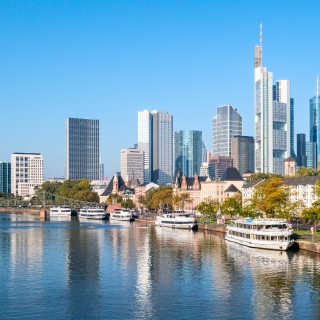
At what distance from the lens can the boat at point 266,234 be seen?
278ft

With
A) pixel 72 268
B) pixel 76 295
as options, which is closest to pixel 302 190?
pixel 72 268

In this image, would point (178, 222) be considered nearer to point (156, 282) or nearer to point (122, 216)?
point (122, 216)

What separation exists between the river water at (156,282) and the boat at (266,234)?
1851 millimetres

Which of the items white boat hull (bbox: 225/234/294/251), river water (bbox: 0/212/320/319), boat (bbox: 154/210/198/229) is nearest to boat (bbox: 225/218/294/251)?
white boat hull (bbox: 225/234/294/251)

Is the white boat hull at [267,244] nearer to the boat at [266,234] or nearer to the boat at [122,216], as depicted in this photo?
the boat at [266,234]

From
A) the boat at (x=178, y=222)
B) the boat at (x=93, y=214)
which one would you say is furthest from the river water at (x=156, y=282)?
the boat at (x=93, y=214)

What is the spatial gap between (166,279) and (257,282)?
9.04 metres

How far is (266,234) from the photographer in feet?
284

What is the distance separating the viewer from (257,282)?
198 feet

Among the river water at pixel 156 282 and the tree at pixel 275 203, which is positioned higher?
the tree at pixel 275 203

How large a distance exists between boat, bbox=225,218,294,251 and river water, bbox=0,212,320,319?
1851mm

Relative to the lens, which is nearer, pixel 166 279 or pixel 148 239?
pixel 166 279

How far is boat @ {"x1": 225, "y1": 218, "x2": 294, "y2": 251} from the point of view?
278 feet

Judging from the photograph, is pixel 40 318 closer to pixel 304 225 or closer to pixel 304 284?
pixel 304 284
